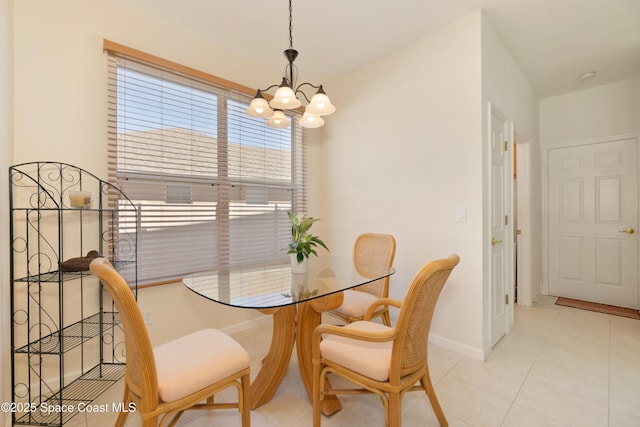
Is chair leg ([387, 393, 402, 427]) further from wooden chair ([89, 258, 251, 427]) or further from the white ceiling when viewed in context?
the white ceiling

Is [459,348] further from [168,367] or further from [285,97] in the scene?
[285,97]

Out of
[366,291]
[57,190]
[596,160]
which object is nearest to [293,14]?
[57,190]

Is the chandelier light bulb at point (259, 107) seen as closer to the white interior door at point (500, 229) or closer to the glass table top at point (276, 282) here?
the glass table top at point (276, 282)

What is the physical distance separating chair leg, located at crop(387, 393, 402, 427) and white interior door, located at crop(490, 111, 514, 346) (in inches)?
63.9

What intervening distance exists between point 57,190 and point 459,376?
122 inches

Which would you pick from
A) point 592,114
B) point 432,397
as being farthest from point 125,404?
point 592,114

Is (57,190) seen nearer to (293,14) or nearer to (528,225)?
(293,14)

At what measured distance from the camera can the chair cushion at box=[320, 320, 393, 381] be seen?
1271 mm

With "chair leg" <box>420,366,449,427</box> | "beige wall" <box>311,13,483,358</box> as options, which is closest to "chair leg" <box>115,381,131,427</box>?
"chair leg" <box>420,366,449,427</box>

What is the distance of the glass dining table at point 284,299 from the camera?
5.05 ft

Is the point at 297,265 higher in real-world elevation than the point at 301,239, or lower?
lower

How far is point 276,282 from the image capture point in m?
1.80

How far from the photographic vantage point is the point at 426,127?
8.50 feet

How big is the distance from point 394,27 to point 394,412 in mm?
2844
